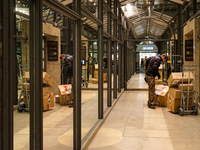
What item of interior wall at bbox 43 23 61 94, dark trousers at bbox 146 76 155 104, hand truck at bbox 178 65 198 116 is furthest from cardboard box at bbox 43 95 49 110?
hand truck at bbox 178 65 198 116

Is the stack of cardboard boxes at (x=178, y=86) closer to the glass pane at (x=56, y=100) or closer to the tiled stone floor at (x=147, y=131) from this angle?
the tiled stone floor at (x=147, y=131)

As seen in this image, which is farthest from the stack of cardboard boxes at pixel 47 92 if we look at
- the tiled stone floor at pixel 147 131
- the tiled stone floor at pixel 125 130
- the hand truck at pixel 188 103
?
the hand truck at pixel 188 103

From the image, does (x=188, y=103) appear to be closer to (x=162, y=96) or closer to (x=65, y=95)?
(x=162, y=96)

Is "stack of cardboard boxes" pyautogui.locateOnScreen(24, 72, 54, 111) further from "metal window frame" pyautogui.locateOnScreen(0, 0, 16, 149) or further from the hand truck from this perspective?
"metal window frame" pyautogui.locateOnScreen(0, 0, 16, 149)

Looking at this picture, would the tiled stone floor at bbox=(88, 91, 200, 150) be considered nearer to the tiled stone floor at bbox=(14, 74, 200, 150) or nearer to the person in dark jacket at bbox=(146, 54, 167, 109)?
the tiled stone floor at bbox=(14, 74, 200, 150)

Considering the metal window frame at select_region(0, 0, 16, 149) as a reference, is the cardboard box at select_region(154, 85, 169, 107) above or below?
below

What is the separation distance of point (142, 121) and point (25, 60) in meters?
2.99

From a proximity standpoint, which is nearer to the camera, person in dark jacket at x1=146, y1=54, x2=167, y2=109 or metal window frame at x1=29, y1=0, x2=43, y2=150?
metal window frame at x1=29, y1=0, x2=43, y2=150

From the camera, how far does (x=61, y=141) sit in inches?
158

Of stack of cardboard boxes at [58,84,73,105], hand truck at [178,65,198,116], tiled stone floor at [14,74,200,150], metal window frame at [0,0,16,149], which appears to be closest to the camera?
metal window frame at [0,0,16,149]

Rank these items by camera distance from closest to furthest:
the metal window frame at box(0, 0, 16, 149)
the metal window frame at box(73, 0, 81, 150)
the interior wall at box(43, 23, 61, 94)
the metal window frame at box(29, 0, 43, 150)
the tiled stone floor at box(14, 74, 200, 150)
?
the metal window frame at box(0, 0, 16, 149) < the metal window frame at box(29, 0, 43, 150) < the metal window frame at box(73, 0, 81, 150) < the tiled stone floor at box(14, 74, 200, 150) < the interior wall at box(43, 23, 61, 94)

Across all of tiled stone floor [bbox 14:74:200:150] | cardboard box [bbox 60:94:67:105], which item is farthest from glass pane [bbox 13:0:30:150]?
cardboard box [bbox 60:94:67:105]

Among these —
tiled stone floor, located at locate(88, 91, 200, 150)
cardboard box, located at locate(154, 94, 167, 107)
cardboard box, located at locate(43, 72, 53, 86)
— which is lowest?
tiled stone floor, located at locate(88, 91, 200, 150)

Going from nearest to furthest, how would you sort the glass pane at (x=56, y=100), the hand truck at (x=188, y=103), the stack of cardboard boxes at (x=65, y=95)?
the glass pane at (x=56, y=100), the hand truck at (x=188, y=103), the stack of cardboard boxes at (x=65, y=95)
